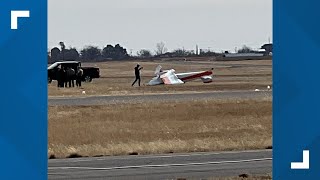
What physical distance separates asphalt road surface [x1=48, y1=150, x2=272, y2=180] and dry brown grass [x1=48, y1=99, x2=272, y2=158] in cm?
153

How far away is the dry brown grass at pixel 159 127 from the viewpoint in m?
23.3

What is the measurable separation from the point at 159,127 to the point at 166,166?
1119cm

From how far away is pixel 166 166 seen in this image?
59.8ft

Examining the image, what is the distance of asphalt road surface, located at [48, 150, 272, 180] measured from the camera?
16.4 m

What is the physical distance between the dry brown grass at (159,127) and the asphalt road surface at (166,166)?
1.53 m
